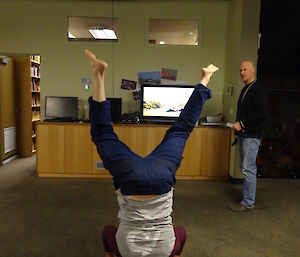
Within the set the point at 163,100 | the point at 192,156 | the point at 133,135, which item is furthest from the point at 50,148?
the point at 192,156

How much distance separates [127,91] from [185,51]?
109 centimetres

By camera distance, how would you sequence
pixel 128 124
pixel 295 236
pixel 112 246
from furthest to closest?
pixel 128 124 < pixel 295 236 < pixel 112 246

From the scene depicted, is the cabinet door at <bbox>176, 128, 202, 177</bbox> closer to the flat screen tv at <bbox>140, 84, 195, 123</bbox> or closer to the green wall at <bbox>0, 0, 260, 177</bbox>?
the flat screen tv at <bbox>140, 84, 195, 123</bbox>

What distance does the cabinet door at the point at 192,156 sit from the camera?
4.29 m

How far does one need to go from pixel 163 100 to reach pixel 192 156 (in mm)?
921

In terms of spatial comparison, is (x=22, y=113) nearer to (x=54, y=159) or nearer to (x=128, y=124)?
(x=54, y=159)

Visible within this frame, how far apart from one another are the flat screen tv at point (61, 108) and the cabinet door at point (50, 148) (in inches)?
13.4

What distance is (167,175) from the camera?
1.19 meters

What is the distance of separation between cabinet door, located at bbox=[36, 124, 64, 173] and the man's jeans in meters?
2.48

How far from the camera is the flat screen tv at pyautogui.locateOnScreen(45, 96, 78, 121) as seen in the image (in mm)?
4547

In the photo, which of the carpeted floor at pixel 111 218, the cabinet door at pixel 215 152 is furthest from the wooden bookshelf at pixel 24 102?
the cabinet door at pixel 215 152

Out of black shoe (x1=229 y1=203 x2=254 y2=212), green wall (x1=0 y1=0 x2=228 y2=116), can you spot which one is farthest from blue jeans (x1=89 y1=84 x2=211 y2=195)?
green wall (x1=0 y1=0 x2=228 y2=116)

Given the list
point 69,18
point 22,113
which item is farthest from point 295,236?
point 22,113

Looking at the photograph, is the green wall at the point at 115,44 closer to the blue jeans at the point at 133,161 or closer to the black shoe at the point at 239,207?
the black shoe at the point at 239,207
